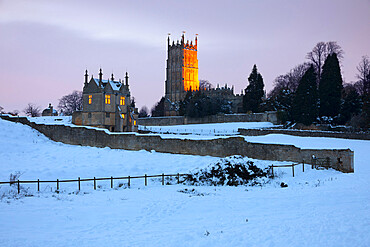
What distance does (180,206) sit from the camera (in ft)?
46.1

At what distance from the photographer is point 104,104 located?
45188 mm

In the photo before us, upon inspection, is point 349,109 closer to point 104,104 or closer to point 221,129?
point 221,129

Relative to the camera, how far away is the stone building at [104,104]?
4528 cm

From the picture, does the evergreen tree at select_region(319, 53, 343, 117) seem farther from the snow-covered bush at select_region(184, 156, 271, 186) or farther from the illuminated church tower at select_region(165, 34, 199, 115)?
the illuminated church tower at select_region(165, 34, 199, 115)

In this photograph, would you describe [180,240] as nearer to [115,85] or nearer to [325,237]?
[325,237]

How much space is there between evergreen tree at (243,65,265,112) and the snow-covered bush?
44374 mm

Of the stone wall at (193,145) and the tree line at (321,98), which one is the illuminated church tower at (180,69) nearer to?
the tree line at (321,98)

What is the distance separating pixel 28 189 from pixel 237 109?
80.2 m

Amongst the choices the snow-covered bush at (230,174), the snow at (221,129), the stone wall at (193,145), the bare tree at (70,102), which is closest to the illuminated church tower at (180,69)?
the bare tree at (70,102)

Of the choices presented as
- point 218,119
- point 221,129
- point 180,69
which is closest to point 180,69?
point 180,69

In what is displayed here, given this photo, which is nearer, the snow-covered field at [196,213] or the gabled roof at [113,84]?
the snow-covered field at [196,213]

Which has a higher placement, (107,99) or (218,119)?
(107,99)

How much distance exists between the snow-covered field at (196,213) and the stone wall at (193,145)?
144 centimetres

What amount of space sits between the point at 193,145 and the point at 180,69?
10153 cm
